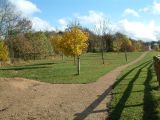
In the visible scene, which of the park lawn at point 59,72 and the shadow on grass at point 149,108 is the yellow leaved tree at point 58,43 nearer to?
the park lawn at point 59,72

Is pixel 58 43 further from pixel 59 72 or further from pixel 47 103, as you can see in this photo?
pixel 47 103

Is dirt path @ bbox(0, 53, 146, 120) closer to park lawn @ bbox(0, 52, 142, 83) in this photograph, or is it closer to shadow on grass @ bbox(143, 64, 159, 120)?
shadow on grass @ bbox(143, 64, 159, 120)

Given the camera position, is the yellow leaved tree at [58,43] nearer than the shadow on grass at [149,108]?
No

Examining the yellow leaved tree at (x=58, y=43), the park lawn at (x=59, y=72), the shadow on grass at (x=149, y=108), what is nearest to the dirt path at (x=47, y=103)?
the shadow on grass at (x=149, y=108)

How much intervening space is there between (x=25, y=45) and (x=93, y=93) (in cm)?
6367

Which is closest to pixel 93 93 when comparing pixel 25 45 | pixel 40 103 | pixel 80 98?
pixel 80 98

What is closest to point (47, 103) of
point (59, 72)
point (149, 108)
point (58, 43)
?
point (149, 108)

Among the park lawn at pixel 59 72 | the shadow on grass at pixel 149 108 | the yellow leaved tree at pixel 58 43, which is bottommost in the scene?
the park lawn at pixel 59 72

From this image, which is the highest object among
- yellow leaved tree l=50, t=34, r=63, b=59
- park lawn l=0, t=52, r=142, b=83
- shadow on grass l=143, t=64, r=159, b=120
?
yellow leaved tree l=50, t=34, r=63, b=59

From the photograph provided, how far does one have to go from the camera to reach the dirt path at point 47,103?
40.0 ft

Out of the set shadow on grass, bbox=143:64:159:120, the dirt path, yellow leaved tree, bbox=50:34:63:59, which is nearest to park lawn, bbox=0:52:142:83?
yellow leaved tree, bbox=50:34:63:59

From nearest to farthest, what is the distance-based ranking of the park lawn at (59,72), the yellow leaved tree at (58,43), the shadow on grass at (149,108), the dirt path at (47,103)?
the shadow on grass at (149,108)
the dirt path at (47,103)
the park lawn at (59,72)
the yellow leaved tree at (58,43)

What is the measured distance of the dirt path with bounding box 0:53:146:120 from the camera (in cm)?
1220

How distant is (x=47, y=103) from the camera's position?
48.9ft
